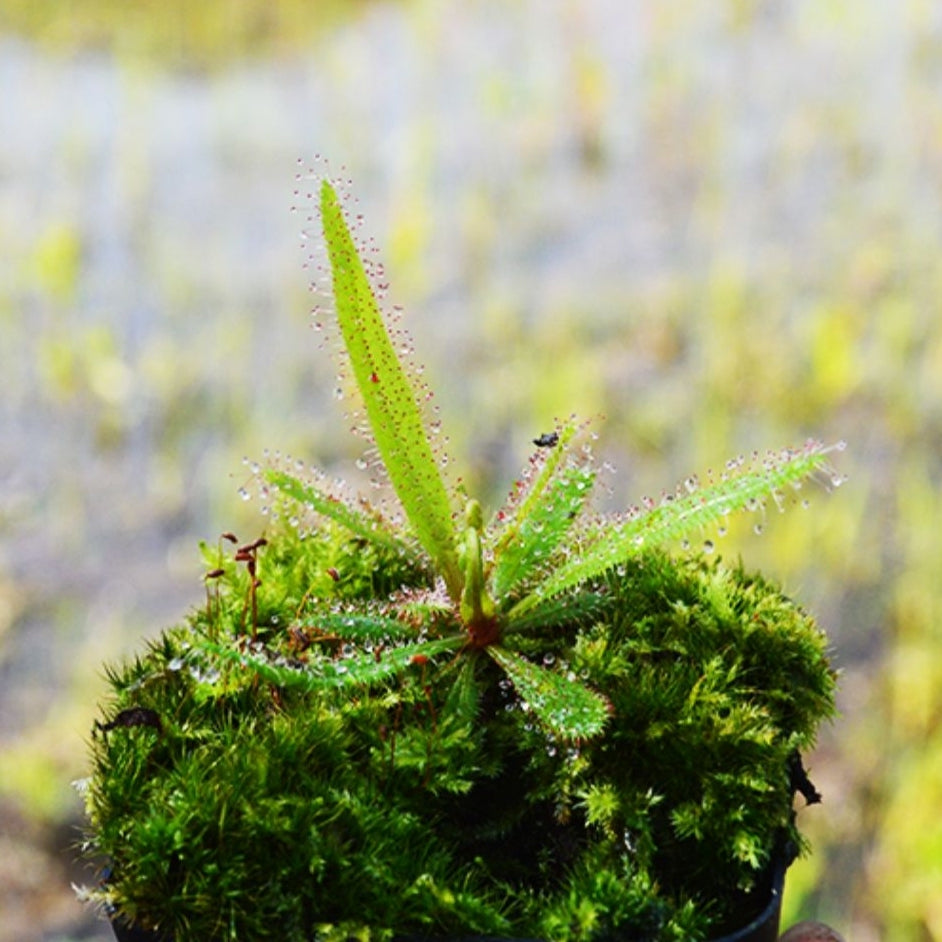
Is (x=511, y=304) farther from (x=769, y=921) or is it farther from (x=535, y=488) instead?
(x=769, y=921)

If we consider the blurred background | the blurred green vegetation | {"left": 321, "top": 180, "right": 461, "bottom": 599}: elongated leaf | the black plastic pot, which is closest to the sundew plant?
{"left": 321, "top": 180, "right": 461, "bottom": 599}: elongated leaf

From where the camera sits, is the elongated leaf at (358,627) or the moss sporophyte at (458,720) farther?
the elongated leaf at (358,627)

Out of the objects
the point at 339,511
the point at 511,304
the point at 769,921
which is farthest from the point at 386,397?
the point at 511,304

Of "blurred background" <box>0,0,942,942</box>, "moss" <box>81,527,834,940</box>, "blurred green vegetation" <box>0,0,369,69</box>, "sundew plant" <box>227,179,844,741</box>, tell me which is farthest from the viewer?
"blurred green vegetation" <box>0,0,369,69</box>

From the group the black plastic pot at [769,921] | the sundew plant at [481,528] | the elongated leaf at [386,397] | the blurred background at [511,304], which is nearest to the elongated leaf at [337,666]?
the sundew plant at [481,528]

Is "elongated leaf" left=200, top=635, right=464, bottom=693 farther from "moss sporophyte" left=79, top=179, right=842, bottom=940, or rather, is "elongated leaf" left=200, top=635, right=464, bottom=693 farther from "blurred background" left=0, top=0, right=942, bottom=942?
"blurred background" left=0, top=0, right=942, bottom=942

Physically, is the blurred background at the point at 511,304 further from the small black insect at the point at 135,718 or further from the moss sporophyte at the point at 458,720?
the small black insect at the point at 135,718

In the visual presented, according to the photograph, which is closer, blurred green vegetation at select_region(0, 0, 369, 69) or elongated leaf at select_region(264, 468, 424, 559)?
elongated leaf at select_region(264, 468, 424, 559)

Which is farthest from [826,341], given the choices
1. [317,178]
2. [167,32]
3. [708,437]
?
[167,32]
